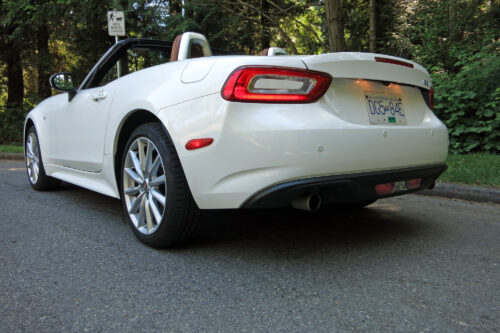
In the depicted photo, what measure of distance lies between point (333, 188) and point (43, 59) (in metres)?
14.4

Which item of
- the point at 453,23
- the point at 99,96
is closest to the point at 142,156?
the point at 99,96

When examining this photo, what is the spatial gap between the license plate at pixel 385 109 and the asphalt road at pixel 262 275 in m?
0.81

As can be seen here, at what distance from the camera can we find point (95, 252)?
8.57ft

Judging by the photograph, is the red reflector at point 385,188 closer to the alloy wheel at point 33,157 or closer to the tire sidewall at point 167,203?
the tire sidewall at point 167,203

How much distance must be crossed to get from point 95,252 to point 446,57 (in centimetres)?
933

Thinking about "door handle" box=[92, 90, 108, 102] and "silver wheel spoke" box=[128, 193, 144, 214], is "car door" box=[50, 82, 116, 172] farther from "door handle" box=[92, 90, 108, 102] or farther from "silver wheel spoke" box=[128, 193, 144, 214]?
"silver wheel spoke" box=[128, 193, 144, 214]

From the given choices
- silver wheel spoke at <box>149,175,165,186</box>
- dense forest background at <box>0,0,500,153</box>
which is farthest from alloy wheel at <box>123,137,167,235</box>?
dense forest background at <box>0,0,500,153</box>

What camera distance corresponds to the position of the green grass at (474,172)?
454 centimetres

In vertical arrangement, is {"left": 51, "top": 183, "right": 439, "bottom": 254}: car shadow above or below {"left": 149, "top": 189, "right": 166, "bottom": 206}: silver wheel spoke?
below

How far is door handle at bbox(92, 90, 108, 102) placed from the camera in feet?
10.6

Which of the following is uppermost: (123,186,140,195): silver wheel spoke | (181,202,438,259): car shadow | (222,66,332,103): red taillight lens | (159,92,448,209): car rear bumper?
(222,66,332,103): red taillight lens

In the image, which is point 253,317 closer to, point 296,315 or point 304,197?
point 296,315

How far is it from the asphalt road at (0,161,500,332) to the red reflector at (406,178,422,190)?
15.3 inches

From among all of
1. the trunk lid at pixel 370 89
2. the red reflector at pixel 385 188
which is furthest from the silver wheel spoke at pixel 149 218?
the red reflector at pixel 385 188
